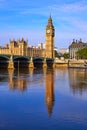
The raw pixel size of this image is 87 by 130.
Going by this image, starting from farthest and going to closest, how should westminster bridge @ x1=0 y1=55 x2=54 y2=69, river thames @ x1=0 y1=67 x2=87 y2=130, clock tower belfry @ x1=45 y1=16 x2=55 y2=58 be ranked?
clock tower belfry @ x1=45 y1=16 x2=55 y2=58
westminster bridge @ x1=0 y1=55 x2=54 y2=69
river thames @ x1=0 y1=67 x2=87 y2=130

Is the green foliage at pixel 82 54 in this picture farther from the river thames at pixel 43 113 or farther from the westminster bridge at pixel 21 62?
the river thames at pixel 43 113

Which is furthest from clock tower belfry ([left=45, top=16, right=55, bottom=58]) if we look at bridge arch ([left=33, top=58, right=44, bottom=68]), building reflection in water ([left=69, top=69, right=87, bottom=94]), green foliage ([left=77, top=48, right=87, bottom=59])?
building reflection in water ([left=69, top=69, right=87, bottom=94])

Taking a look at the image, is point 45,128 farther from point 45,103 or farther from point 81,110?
point 45,103

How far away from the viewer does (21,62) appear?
8338cm

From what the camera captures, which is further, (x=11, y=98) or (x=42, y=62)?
(x=42, y=62)

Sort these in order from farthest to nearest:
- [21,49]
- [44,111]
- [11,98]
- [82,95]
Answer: [21,49] → [82,95] → [11,98] → [44,111]

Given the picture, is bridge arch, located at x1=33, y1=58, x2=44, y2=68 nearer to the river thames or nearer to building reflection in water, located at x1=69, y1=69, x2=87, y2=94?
building reflection in water, located at x1=69, y1=69, x2=87, y2=94

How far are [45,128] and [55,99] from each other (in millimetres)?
8557

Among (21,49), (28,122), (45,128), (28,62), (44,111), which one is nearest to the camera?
(45,128)

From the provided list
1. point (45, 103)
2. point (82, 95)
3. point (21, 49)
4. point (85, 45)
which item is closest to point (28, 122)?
point (45, 103)

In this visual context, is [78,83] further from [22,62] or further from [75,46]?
[75,46]

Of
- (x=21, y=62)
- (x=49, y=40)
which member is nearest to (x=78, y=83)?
(x=21, y=62)

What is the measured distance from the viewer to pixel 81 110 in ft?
63.3

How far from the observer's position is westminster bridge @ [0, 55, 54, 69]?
230 feet
